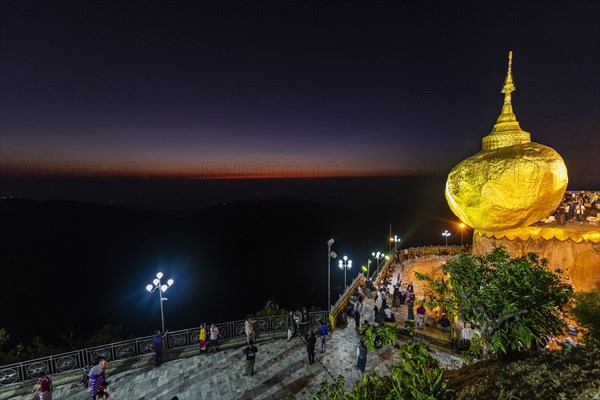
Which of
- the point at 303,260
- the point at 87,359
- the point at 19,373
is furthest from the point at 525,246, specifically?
the point at 303,260

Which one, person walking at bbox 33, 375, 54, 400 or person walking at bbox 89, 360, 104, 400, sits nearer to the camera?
person walking at bbox 33, 375, 54, 400

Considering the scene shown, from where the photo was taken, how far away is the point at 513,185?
40.3 ft

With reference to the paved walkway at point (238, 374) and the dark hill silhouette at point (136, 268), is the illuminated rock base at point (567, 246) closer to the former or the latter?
the paved walkway at point (238, 374)

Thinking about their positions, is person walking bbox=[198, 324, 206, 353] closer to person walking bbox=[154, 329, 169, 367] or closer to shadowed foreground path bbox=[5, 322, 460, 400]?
shadowed foreground path bbox=[5, 322, 460, 400]

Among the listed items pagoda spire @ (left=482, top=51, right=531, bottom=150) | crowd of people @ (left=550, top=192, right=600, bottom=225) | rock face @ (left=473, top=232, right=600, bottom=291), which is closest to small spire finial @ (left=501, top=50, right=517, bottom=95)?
pagoda spire @ (left=482, top=51, right=531, bottom=150)

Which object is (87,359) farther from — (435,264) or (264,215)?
(264,215)

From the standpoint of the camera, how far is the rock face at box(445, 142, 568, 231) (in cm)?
1216

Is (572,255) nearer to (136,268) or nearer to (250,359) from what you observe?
(250,359)

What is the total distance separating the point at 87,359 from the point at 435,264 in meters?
23.5

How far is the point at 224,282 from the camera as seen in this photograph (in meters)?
48.6

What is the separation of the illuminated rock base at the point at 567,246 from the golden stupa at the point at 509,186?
0.59 m

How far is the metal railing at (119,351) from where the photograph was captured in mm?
8914

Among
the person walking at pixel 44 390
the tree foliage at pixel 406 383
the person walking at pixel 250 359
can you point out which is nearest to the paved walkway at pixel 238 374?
the person walking at pixel 250 359

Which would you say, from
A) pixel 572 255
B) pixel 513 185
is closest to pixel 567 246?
pixel 572 255
